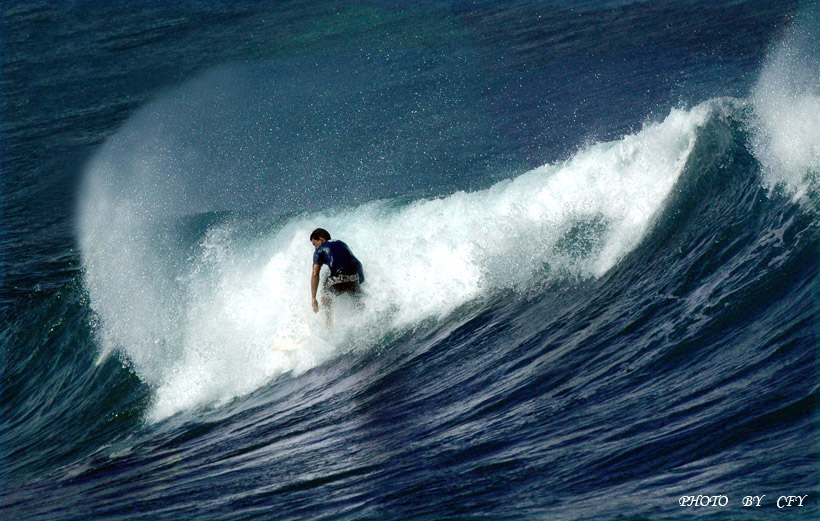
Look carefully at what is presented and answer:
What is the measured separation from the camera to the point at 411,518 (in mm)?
6203

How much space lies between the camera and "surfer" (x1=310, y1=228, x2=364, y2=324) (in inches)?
412

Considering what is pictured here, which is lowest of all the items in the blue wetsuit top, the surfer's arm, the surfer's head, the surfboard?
the surfboard

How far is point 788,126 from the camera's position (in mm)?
10609

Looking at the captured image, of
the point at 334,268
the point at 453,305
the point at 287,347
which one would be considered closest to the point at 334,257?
the point at 334,268

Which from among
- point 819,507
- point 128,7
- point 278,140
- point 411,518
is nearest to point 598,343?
point 411,518

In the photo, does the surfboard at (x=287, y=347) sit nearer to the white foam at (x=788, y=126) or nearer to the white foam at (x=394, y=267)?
the white foam at (x=394, y=267)

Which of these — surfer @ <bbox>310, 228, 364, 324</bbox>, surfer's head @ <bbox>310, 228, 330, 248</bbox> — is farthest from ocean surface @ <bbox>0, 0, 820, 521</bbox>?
surfer's head @ <bbox>310, 228, 330, 248</bbox>

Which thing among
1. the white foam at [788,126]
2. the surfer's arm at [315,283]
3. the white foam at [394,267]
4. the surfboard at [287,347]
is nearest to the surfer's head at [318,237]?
the surfer's arm at [315,283]

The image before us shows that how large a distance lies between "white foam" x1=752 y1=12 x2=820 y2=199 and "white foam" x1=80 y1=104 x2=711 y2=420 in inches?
33.8

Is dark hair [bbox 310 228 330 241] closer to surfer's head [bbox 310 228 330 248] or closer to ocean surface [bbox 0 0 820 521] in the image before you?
surfer's head [bbox 310 228 330 248]

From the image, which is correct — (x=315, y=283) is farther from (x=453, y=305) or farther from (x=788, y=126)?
(x=788, y=126)

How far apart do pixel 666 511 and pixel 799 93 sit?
26.5 feet

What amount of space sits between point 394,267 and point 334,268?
53.6 inches

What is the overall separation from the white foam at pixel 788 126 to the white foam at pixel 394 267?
0.86m
